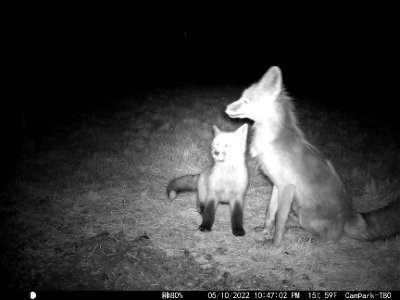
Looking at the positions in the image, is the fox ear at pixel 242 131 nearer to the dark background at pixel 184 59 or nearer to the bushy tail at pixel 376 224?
the bushy tail at pixel 376 224

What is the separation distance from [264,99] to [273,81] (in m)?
0.27

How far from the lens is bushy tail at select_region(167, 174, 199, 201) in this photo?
17.1 feet

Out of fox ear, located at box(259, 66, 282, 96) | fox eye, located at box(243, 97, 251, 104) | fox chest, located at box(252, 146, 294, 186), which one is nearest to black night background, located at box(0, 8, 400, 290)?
fox chest, located at box(252, 146, 294, 186)

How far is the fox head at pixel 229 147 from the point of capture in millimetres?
4598

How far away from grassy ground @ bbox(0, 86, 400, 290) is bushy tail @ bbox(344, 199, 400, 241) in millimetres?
321

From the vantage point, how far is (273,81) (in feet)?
14.1

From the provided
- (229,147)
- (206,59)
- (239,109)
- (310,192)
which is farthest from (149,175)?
(206,59)

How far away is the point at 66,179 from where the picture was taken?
5762 mm

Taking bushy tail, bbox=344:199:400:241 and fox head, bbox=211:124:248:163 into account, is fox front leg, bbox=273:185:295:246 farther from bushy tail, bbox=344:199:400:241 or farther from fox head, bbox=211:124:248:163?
fox head, bbox=211:124:248:163

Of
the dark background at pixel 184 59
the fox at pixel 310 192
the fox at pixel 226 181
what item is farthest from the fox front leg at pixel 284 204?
the dark background at pixel 184 59

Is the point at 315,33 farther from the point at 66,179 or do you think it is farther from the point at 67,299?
the point at 67,299

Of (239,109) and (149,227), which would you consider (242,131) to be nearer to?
(239,109)

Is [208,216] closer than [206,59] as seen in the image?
Yes

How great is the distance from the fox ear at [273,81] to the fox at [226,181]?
2.63 ft
